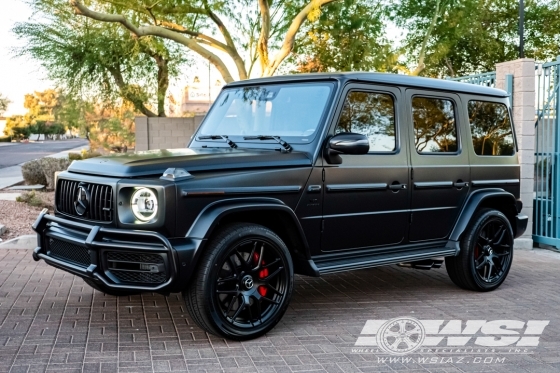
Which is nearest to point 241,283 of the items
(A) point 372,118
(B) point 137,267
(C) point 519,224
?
(B) point 137,267

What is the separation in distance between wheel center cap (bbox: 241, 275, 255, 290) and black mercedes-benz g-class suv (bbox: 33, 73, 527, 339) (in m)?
0.01

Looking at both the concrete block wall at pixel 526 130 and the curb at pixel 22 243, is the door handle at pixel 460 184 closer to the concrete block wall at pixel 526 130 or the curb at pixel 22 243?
the concrete block wall at pixel 526 130

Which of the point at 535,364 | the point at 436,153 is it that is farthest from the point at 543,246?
Answer: the point at 535,364

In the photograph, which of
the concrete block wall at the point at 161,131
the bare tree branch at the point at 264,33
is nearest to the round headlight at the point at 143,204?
the bare tree branch at the point at 264,33

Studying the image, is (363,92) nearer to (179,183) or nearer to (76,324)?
(179,183)

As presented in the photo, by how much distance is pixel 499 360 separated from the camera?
4.99m

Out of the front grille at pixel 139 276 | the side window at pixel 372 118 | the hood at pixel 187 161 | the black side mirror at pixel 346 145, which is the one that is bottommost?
the front grille at pixel 139 276

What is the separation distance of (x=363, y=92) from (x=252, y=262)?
1.88 metres

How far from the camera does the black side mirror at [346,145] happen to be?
5527mm

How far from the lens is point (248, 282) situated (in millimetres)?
5305

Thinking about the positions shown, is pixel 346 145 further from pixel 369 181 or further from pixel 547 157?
pixel 547 157

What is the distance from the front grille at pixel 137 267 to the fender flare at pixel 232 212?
0.24 m

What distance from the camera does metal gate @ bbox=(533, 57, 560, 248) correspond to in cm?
1009
